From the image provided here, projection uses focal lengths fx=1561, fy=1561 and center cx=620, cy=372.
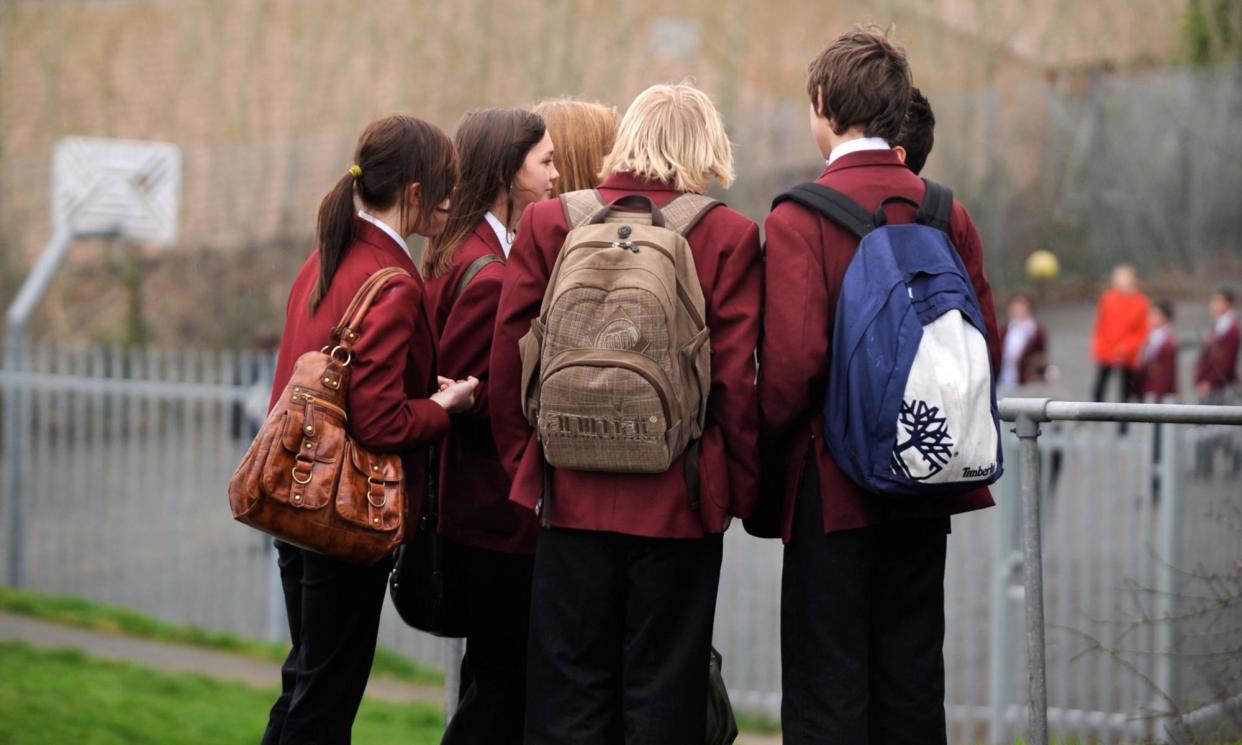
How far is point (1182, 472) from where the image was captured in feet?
21.4

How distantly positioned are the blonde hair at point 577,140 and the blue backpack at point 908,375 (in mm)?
959

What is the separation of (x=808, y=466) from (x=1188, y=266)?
20019 mm

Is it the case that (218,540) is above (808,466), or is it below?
below

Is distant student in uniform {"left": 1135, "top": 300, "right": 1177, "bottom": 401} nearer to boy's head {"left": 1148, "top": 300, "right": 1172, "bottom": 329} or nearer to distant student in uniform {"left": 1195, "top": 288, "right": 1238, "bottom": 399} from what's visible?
boy's head {"left": 1148, "top": 300, "right": 1172, "bottom": 329}

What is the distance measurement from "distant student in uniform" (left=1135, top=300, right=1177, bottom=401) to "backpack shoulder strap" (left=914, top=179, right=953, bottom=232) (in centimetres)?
1172

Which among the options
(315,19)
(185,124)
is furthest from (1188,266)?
(185,124)

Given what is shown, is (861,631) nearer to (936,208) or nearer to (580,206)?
(936,208)

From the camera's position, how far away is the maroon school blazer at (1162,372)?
14.7 m

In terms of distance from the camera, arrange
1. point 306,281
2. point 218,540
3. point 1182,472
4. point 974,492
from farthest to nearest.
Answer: point 218,540 < point 1182,472 < point 306,281 < point 974,492

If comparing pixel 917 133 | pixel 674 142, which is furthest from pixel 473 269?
pixel 917 133

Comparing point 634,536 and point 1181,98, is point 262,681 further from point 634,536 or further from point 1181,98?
point 1181,98

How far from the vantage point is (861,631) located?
345 cm

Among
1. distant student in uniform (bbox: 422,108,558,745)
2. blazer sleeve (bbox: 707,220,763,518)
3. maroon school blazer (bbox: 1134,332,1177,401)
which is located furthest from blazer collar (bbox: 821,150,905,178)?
maroon school blazer (bbox: 1134,332,1177,401)

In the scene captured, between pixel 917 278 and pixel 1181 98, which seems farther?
pixel 1181 98
